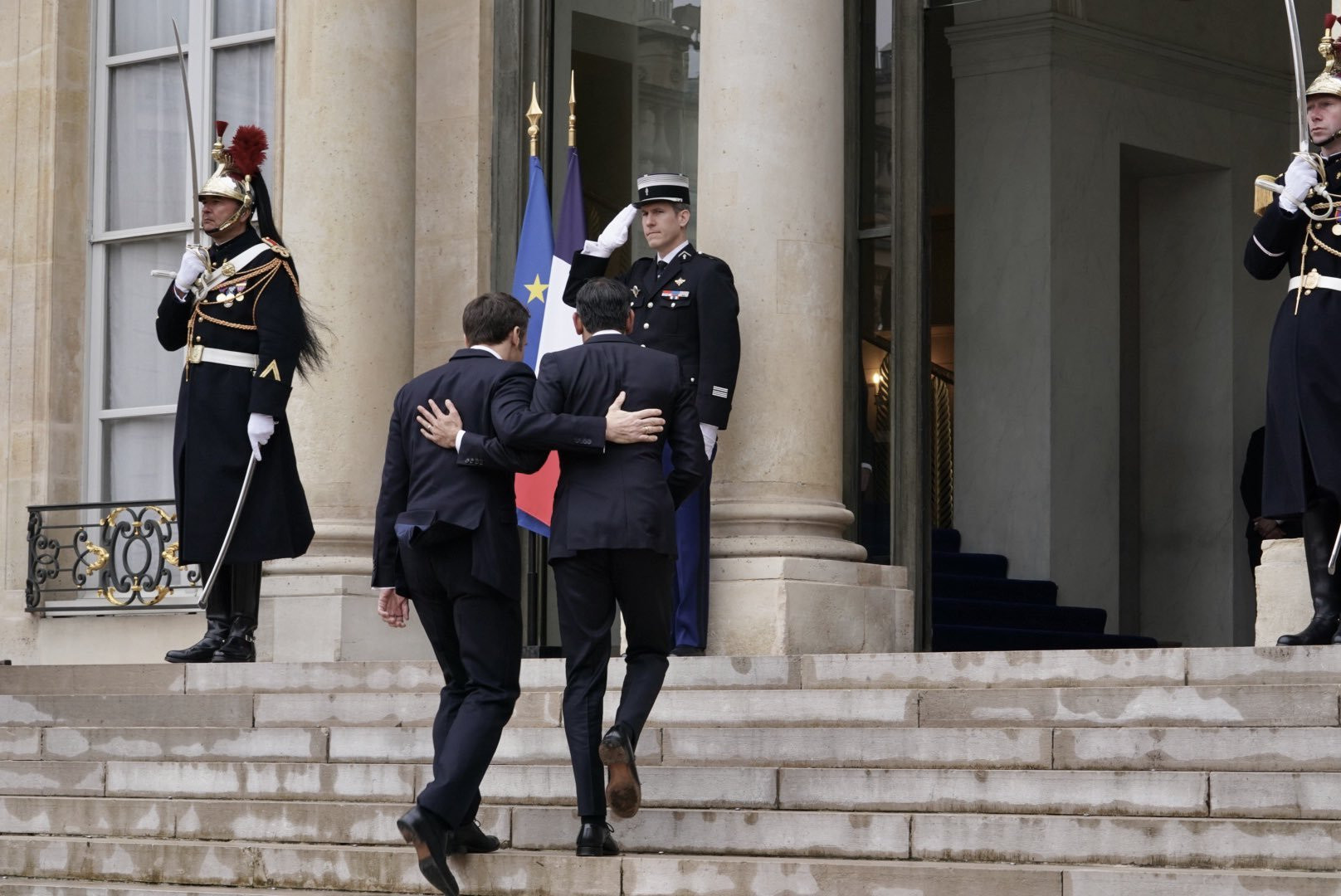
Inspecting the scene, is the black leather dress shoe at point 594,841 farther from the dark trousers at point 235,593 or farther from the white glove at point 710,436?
the dark trousers at point 235,593

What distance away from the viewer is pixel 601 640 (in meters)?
7.02

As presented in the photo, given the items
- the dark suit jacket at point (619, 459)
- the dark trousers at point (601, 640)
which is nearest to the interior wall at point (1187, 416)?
the dark suit jacket at point (619, 459)

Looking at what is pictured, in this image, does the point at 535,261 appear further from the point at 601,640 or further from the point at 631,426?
the point at 601,640

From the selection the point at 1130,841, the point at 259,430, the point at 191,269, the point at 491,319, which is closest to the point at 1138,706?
the point at 1130,841

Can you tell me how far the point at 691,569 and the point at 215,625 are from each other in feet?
6.73

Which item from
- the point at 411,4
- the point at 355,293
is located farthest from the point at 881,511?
the point at 411,4

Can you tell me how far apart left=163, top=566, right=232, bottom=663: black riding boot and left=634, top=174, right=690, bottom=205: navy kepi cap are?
91.2 inches

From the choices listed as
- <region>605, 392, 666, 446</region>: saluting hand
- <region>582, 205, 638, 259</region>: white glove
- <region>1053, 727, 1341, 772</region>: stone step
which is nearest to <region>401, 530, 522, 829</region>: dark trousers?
<region>605, 392, 666, 446</region>: saluting hand

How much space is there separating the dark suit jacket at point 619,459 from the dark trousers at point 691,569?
2.07 m

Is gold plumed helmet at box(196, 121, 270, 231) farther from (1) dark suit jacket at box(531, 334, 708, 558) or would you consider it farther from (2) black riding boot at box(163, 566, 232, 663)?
(1) dark suit jacket at box(531, 334, 708, 558)

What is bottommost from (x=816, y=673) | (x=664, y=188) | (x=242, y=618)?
(x=816, y=673)

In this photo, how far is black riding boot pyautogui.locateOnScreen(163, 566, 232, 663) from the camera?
9812mm

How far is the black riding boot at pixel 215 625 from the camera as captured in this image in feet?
32.2

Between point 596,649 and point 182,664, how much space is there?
10.7ft
